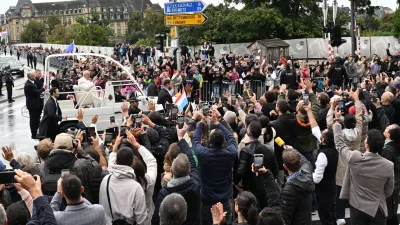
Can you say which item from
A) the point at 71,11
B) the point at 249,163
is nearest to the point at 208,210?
the point at 249,163

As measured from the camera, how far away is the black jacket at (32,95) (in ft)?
49.9

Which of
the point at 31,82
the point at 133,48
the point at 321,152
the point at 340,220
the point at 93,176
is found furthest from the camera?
the point at 133,48

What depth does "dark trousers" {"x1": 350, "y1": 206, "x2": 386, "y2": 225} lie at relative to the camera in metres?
6.28

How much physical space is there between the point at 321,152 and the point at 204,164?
181 centimetres

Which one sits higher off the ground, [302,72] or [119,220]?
[302,72]

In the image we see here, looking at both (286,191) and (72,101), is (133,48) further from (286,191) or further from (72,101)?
(286,191)

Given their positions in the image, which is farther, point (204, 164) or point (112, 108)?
point (112, 108)

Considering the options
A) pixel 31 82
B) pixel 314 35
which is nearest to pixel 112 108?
pixel 31 82

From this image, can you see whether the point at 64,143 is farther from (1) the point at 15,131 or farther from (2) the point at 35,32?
(2) the point at 35,32

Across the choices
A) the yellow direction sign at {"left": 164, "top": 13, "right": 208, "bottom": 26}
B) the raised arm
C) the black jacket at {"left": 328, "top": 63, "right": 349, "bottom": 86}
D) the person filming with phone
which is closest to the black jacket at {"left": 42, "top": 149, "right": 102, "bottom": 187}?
the person filming with phone

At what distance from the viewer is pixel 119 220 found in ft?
18.7

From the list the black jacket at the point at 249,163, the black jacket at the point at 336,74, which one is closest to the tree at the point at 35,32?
the black jacket at the point at 336,74

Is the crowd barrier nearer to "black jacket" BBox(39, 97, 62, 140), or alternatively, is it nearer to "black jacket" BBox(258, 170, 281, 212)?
"black jacket" BBox(39, 97, 62, 140)

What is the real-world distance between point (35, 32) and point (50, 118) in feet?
439
